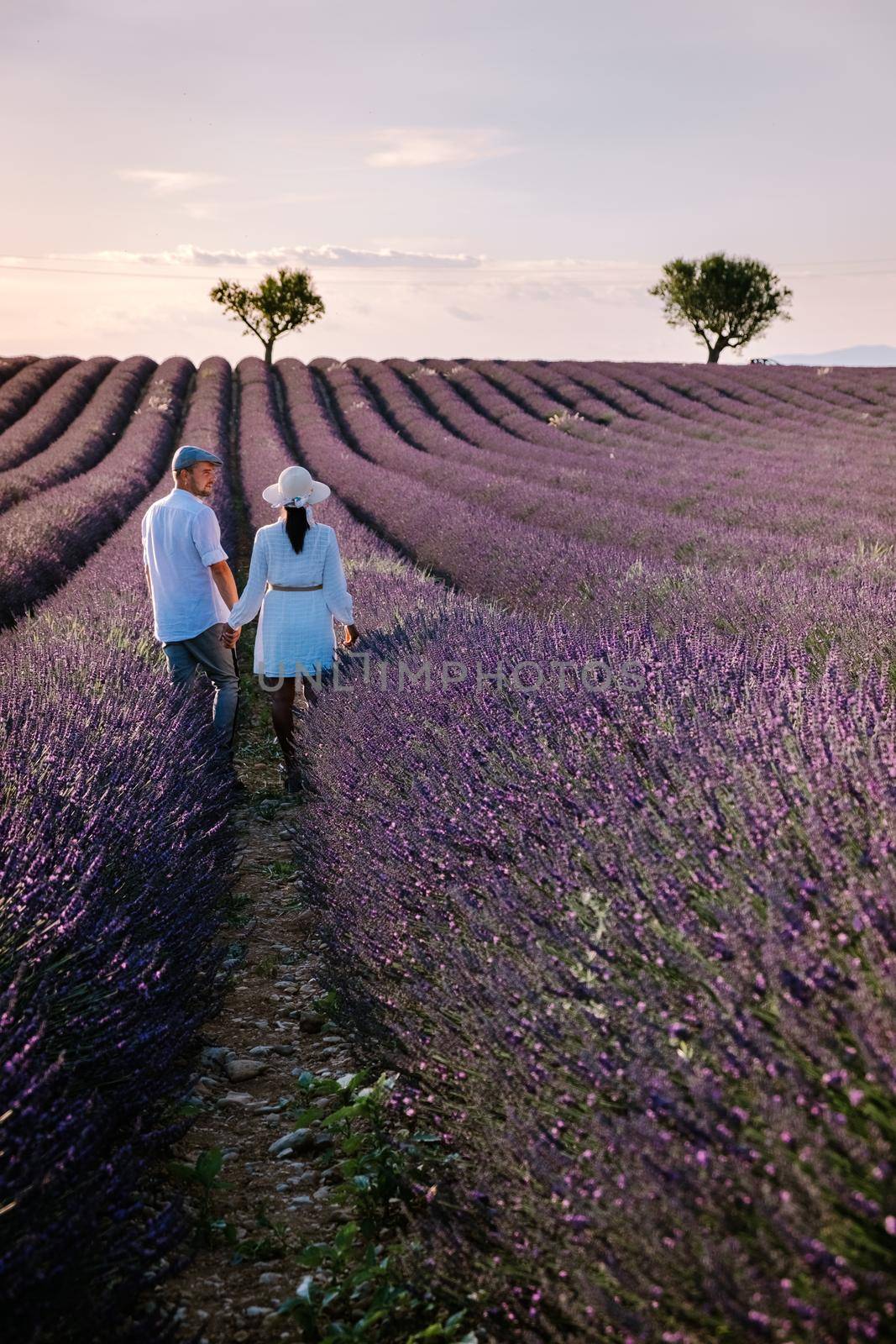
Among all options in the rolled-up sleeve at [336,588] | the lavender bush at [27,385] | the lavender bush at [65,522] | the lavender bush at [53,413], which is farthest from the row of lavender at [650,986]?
the lavender bush at [27,385]

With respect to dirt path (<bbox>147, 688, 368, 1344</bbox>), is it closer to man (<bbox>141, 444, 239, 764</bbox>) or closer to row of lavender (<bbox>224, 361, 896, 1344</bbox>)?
row of lavender (<bbox>224, 361, 896, 1344</bbox>)

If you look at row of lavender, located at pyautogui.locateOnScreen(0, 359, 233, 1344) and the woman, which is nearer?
row of lavender, located at pyautogui.locateOnScreen(0, 359, 233, 1344)

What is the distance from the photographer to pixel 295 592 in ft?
16.1

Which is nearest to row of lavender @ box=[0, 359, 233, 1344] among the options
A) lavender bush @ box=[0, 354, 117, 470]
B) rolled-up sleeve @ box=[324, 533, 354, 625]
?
rolled-up sleeve @ box=[324, 533, 354, 625]

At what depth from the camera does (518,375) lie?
28.3 meters

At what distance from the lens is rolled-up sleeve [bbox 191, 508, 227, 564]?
4605 millimetres

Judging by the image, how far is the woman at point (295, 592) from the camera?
4.80 metres

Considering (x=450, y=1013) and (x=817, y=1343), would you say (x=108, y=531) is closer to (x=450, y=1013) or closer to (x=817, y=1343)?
(x=450, y=1013)

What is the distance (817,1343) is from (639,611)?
426 cm

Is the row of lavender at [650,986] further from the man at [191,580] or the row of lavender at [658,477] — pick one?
the row of lavender at [658,477]

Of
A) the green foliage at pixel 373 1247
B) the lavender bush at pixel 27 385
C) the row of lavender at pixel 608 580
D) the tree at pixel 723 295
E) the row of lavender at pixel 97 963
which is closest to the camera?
the row of lavender at pixel 97 963

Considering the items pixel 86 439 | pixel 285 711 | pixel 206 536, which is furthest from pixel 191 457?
pixel 86 439

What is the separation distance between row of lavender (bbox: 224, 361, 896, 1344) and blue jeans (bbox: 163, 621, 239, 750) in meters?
1.88

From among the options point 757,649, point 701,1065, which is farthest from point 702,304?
point 701,1065
